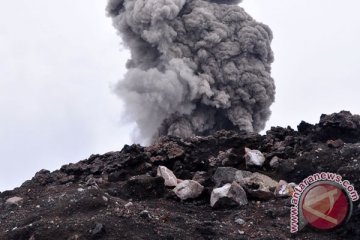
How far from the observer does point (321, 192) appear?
39.9ft

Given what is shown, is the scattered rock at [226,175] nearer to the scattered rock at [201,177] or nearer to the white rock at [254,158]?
the scattered rock at [201,177]

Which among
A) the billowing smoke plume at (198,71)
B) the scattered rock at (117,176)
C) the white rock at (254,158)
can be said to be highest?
the billowing smoke plume at (198,71)

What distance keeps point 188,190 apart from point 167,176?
135 centimetres

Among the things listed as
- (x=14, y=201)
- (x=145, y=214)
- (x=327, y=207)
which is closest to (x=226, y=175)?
(x=145, y=214)

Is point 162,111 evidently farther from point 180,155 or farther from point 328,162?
point 328,162

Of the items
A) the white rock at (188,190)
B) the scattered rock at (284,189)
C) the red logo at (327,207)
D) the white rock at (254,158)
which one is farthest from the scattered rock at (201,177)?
the red logo at (327,207)

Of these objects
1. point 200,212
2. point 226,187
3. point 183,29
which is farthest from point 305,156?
point 183,29

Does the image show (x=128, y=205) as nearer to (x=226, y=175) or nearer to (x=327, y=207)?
(x=226, y=175)

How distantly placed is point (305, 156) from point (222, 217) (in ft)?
13.0

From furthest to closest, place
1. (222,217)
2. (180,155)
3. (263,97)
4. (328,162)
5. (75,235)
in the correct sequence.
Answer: (263,97)
(180,155)
(328,162)
(222,217)
(75,235)

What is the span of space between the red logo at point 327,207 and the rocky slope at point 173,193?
190 millimetres

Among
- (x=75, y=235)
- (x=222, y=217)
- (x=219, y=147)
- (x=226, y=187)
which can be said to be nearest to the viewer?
(x=75, y=235)

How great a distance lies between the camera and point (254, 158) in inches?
682

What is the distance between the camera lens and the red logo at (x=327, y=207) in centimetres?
1209
